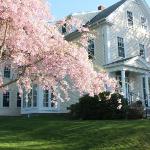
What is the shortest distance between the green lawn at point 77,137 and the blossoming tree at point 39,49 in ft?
9.78

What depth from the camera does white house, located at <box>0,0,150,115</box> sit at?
28.6m

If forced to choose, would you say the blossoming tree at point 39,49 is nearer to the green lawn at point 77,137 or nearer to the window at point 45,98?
the green lawn at point 77,137

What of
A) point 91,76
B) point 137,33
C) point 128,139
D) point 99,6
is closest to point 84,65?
point 91,76

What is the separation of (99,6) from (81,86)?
25.8m

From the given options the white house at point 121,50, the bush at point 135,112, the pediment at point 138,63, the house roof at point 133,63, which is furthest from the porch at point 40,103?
the bush at point 135,112

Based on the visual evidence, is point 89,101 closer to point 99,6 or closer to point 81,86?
point 81,86

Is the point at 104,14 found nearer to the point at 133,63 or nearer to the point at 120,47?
the point at 120,47

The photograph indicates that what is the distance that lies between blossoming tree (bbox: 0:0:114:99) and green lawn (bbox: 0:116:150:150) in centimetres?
298

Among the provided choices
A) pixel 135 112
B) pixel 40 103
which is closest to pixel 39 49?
pixel 135 112

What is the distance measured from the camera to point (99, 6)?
1449 inches

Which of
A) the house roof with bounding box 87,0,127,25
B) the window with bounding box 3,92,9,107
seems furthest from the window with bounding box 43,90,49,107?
the house roof with bounding box 87,0,127,25

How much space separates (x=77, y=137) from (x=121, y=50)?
15359 mm

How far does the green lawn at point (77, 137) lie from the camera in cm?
1439

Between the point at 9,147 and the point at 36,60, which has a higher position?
the point at 36,60
